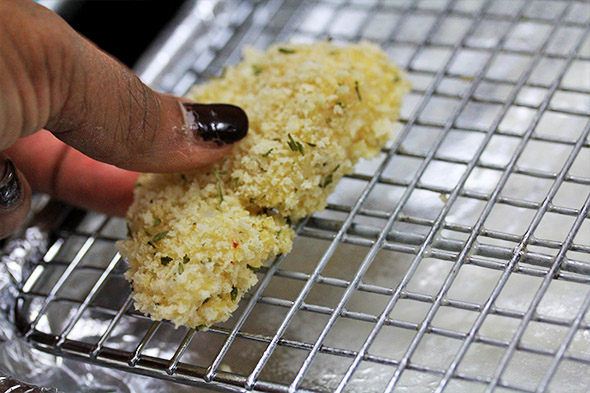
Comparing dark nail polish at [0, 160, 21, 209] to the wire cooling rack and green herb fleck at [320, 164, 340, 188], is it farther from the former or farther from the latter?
green herb fleck at [320, 164, 340, 188]

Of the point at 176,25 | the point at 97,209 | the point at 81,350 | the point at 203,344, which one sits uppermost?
the point at 176,25

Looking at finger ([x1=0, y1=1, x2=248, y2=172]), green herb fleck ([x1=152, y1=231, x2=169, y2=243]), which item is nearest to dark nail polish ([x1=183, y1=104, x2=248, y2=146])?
finger ([x1=0, y1=1, x2=248, y2=172])

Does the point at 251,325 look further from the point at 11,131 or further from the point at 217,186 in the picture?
the point at 11,131

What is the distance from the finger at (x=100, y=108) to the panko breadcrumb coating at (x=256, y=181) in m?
0.05

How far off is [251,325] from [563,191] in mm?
541

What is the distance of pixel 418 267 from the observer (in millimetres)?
1045

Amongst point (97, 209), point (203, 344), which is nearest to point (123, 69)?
point (97, 209)

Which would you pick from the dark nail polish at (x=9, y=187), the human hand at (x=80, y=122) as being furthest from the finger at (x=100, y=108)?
the dark nail polish at (x=9, y=187)

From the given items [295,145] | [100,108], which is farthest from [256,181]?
[100,108]

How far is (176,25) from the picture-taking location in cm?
144

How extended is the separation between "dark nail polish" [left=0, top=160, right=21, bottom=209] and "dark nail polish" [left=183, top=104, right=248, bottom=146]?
0.77ft

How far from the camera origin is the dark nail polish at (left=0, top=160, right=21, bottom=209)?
847 mm

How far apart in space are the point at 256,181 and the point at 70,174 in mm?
336

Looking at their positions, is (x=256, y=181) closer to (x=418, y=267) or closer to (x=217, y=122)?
(x=217, y=122)
